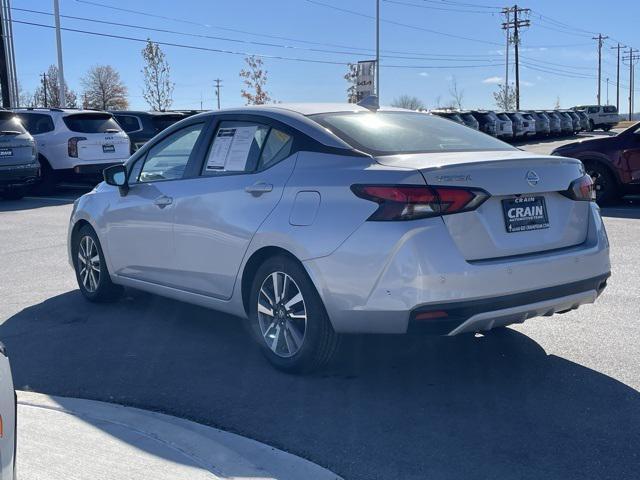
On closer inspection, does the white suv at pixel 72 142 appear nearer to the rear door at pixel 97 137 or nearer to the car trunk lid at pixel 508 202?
the rear door at pixel 97 137

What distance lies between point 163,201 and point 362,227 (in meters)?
2.09

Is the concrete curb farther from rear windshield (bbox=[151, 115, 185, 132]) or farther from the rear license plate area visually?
rear windshield (bbox=[151, 115, 185, 132])

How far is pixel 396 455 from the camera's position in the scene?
369cm

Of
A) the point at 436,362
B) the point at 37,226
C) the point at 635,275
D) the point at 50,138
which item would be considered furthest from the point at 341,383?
the point at 50,138

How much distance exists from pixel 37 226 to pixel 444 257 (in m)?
9.33

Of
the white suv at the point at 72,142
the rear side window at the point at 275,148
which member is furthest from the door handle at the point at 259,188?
the white suv at the point at 72,142

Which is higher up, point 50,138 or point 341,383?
point 50,138

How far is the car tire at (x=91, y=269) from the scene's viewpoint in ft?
21.9

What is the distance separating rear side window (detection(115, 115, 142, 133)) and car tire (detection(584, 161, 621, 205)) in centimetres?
1210

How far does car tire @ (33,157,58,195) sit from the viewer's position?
17000 millimetres

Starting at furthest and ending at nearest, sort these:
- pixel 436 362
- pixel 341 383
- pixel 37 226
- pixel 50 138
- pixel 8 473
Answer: pixel 50 138
pixel 37 226
pixel 436 362
pixel 341 383
pixel 8 473

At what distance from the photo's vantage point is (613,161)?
12445mm

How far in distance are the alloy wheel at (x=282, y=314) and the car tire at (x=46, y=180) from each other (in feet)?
43.7

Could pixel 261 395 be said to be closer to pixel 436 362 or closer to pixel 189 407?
pixel 189 407
